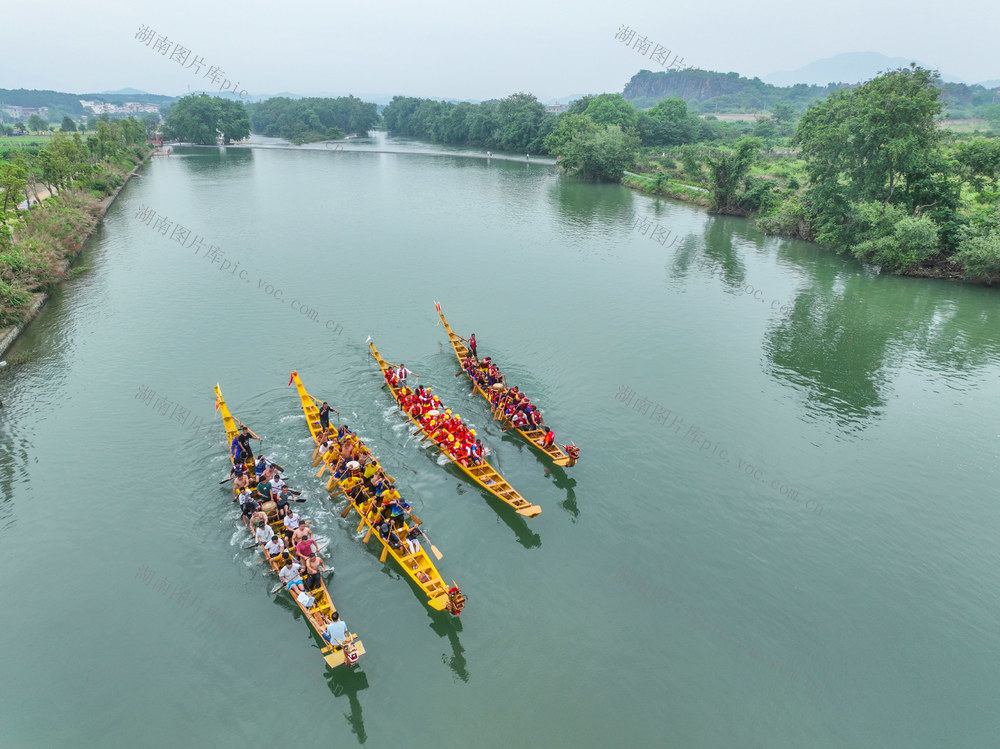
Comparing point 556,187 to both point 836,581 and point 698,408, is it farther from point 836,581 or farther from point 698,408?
point 836,581

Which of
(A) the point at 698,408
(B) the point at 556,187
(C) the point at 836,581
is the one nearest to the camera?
(C) the point at 836,581

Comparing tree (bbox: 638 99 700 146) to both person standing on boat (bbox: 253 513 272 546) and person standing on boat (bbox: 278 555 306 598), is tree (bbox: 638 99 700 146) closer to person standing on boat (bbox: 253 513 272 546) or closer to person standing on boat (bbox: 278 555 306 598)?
person standing on boat (bbox: 253 513 272 546)

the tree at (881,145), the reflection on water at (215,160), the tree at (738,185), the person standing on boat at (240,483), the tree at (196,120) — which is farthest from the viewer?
the tree at (196,120)

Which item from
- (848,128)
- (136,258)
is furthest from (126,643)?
(848,128)

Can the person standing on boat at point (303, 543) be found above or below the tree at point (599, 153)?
below

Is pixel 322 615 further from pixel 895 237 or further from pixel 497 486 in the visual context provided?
pixel 895 237

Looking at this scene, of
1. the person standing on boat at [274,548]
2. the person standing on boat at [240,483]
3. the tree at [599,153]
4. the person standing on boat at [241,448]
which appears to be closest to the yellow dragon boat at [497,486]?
the person standing on boat at [274,548]

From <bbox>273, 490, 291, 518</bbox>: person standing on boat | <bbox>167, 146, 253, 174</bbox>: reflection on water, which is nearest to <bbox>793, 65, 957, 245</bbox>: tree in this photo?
<bbox>273, 490, 291, 518</bbox>: person standing on boat

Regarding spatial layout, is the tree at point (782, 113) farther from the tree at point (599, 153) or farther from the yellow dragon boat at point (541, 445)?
the yellow dragon boat at point (541, 445)
